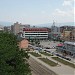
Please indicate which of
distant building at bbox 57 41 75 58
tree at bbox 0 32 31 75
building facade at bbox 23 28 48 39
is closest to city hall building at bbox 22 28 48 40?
building facade at bbox 23 28 48 39

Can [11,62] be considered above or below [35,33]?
above

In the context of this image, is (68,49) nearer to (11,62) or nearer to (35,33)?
(11,62)

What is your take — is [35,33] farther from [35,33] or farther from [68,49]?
[68,49]

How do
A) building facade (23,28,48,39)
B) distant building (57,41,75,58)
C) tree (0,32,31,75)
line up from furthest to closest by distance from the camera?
building facade (23,28,48,39) → distant building (57,41,75,58) → tree (0,32,31,75)

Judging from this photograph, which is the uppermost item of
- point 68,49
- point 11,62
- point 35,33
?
point 11,62

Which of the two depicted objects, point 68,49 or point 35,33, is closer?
point 68,49

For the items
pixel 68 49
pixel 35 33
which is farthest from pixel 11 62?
pixel 35 33

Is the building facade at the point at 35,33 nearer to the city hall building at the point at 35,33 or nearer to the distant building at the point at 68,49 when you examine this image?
the city hall building at the point at 35,33

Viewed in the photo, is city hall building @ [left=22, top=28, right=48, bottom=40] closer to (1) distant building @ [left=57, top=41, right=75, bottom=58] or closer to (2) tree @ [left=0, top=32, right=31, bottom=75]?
(1) distant building @ [left=57, top=41, right=75, bottom=58]

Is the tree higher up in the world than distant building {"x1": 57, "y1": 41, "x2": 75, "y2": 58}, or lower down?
higher up

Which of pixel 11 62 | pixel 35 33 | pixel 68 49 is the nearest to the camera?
pixel 11 62

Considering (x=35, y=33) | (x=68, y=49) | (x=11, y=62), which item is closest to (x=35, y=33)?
(x=35, y=33)

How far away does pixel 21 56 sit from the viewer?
14.9 metres

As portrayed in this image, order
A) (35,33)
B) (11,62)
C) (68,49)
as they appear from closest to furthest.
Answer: (11,62) < (68,49) < (35,33)
